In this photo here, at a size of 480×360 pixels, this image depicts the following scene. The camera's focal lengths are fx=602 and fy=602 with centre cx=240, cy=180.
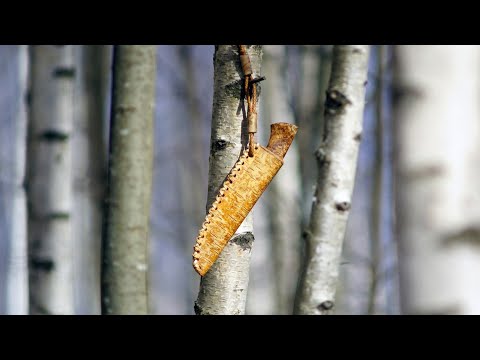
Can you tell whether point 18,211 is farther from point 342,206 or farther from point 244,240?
point 244,240

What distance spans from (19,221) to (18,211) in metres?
0.24

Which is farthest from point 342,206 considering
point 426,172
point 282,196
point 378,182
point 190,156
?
point 190,156

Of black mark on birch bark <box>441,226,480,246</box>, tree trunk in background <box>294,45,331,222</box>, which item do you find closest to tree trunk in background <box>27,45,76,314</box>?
black mark on birch bark <box>441,226,480,246</box>

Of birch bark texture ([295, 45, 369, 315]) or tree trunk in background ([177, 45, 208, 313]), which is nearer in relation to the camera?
birch bark texture ([295, 45, 369, 315])

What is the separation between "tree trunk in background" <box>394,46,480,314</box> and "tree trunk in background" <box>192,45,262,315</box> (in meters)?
0.45

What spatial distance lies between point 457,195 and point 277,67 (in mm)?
5110

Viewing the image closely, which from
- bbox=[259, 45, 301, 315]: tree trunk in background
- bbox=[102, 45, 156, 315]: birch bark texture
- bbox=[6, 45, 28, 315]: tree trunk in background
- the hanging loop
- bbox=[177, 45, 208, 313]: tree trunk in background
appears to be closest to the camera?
the hanging loop

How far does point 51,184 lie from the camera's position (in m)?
3.84

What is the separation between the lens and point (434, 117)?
5.44 ft

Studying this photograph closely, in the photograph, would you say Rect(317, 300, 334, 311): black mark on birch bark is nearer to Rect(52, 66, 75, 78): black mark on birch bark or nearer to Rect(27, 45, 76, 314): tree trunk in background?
Rect(27, 45, 76, 314): tree trunk in background

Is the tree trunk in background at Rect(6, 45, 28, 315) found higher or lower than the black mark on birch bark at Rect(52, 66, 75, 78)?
lower

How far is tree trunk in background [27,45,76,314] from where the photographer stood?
12.5 ft
